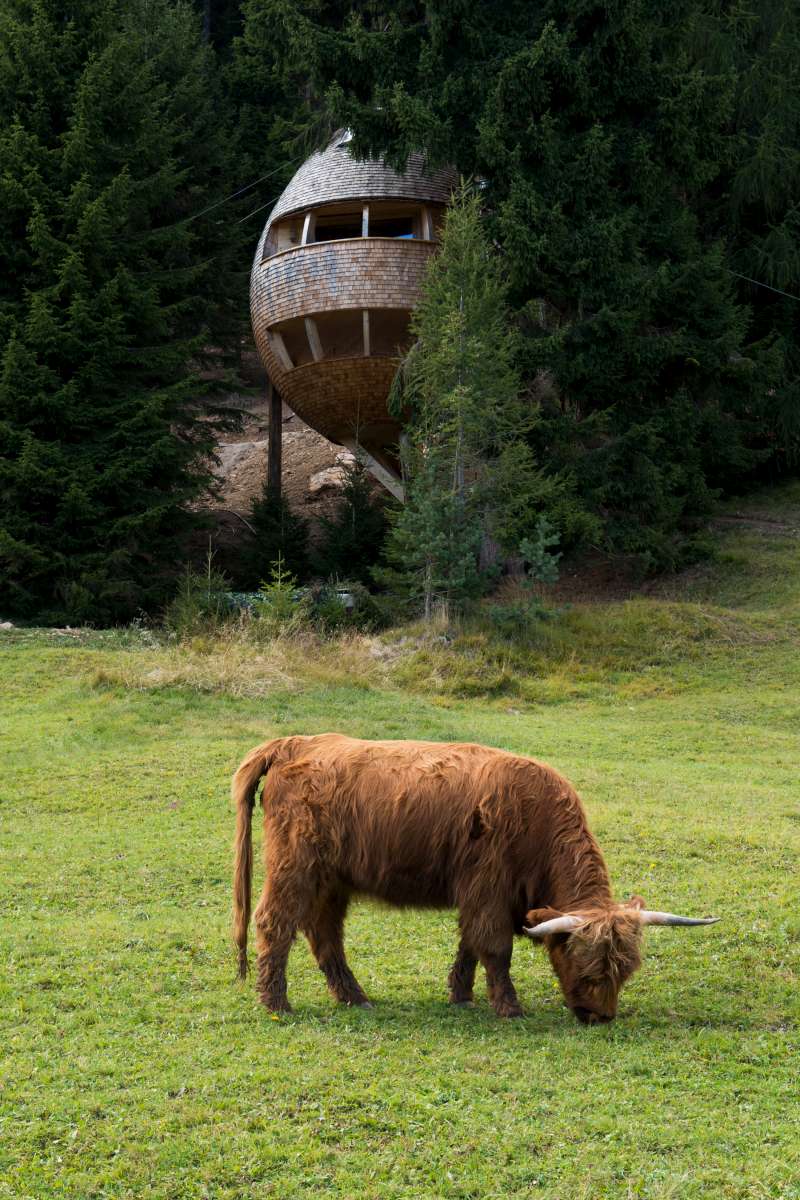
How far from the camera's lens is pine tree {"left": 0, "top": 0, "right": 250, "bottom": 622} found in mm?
24016

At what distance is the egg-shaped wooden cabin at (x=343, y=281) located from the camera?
2531cm

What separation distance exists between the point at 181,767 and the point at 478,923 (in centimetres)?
749

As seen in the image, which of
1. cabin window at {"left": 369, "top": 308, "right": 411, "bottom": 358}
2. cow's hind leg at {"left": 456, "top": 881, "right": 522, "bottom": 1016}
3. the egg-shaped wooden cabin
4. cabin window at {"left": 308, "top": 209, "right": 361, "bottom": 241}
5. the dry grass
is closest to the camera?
cow's hind leg at {"left": 456, "top": 881, "right": 522, "bottom": 1016}

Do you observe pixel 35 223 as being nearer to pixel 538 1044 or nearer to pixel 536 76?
pixel 536 76

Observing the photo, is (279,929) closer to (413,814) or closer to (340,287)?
(413,814)

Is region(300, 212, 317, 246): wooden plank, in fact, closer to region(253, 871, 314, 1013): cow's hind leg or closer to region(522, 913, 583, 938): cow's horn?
region(253, 871, 314, 1013): cow's hind leg

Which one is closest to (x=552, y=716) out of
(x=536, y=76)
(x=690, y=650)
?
(x=690, y=650)

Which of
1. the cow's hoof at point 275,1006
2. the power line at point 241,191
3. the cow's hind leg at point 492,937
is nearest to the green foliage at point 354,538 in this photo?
the power line at point 241,191

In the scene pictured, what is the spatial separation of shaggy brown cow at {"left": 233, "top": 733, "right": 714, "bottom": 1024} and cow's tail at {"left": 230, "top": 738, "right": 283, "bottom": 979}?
0.16m

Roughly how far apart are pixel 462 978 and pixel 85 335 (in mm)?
20551

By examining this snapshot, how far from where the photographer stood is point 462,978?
7.34 metres

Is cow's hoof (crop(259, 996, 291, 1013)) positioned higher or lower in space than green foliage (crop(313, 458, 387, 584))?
lower

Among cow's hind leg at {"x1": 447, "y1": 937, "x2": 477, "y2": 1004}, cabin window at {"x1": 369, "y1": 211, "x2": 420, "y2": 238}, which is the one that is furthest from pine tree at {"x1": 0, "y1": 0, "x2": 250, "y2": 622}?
cow's hind leg at {"x1": 447, "y1": 937, "x2": 477, "y2": 1004}

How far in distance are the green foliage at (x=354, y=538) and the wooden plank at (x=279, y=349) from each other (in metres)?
2.85
